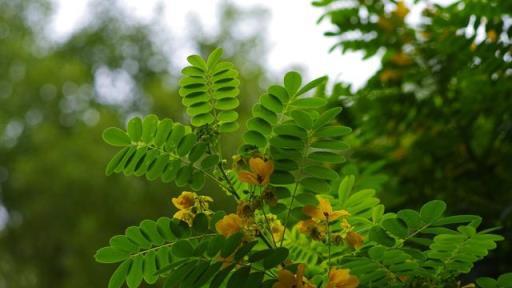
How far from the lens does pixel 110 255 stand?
3.54 feet

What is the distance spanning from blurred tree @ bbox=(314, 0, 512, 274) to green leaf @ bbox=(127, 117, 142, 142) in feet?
2.69

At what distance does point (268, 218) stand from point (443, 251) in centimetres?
26

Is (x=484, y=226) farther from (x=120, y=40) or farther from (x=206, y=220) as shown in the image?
(x=120, y=40)

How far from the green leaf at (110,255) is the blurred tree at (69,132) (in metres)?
9.08

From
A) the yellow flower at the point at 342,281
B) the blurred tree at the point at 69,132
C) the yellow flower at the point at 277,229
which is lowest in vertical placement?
the yellow flower at the point at 342,281

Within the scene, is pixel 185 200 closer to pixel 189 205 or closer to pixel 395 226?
pixel 189 205

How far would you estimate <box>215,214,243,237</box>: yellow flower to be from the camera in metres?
0.98

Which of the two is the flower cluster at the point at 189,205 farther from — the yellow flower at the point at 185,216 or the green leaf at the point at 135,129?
the green leaf at the point at 135,129

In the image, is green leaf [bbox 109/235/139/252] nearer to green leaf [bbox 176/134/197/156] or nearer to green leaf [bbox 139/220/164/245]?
green leaf [bbox 139/220/164/245]

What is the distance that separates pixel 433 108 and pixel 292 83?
0.95 metres

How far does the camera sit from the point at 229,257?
38.6 inches

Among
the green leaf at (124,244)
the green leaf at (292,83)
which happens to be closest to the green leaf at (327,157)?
the green leaf at (292,83)

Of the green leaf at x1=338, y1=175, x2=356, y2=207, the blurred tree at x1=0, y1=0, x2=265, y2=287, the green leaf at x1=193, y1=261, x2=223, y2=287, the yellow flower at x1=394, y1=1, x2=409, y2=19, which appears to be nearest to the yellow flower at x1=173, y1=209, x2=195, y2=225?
the green leaf at x1=193, y1=261, x2=223, y2=287

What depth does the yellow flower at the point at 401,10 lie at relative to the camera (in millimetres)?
2066
